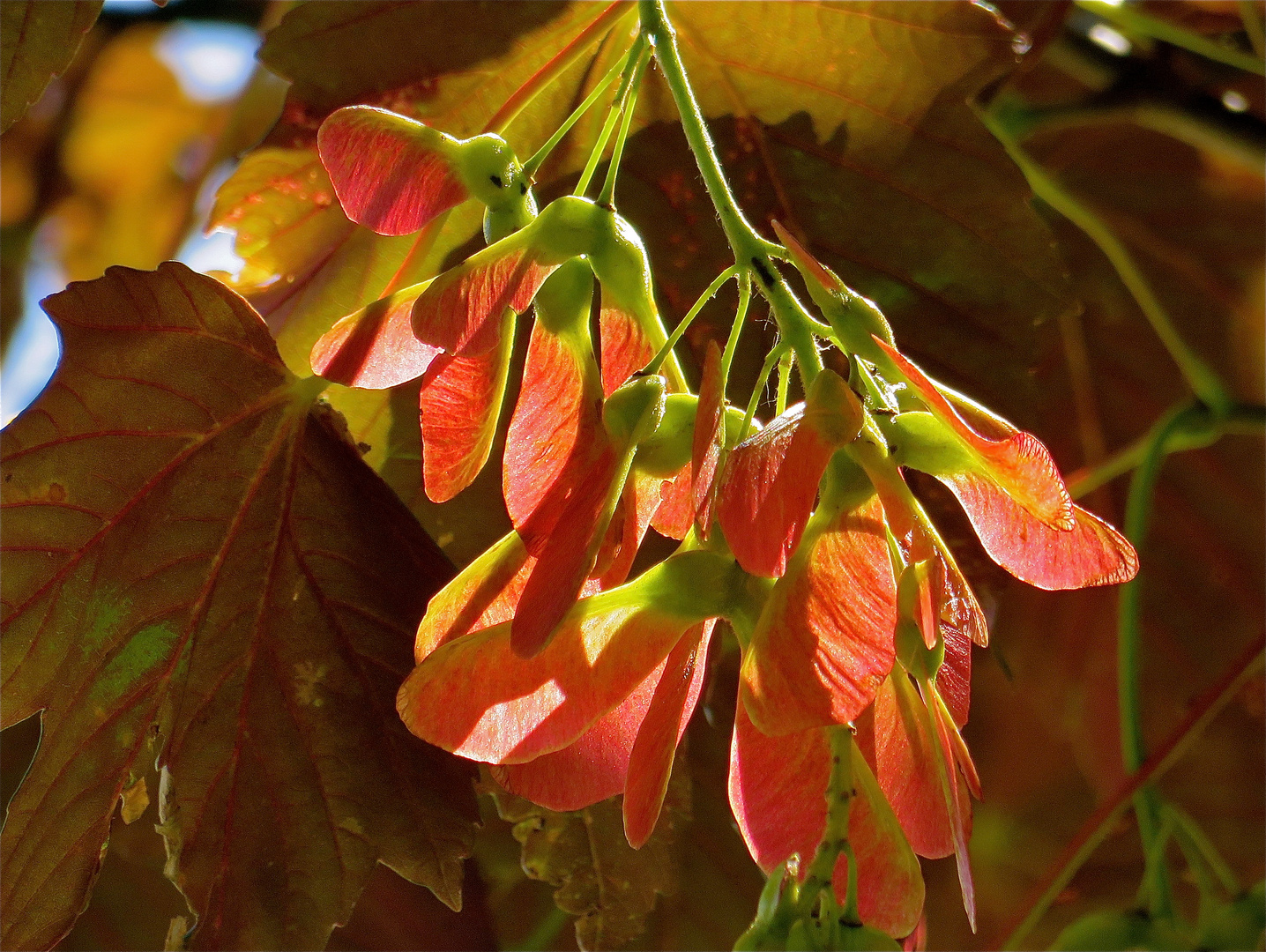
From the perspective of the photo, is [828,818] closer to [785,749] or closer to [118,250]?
[785,749]

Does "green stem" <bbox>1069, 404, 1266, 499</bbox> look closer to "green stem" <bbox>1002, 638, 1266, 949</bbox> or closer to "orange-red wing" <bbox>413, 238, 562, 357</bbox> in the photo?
"green stem" <bbox>1002, 638, 1266, 949</bbox>

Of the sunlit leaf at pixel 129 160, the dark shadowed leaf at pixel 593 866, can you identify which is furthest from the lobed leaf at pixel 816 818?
the sunlit leaf at pixel 129 160

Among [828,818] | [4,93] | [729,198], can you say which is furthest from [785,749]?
[4,93]

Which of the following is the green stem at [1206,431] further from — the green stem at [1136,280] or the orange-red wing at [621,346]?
the orange-red wing at [621,346]

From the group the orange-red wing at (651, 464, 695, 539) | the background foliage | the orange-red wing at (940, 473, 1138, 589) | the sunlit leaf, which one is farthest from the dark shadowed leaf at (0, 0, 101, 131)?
the sunlit leaf

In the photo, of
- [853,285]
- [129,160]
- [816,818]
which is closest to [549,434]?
[816,818]

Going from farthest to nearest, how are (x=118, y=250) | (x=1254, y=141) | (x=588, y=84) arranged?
(x=118, y=250)
(x=1254, y=141)
(x=588, y=84)

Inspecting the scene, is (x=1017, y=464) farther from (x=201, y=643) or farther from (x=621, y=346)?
(x=201, y=643)
